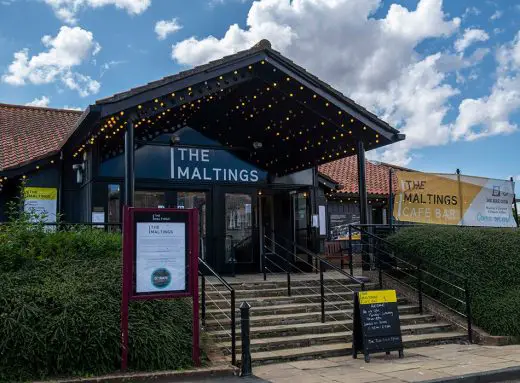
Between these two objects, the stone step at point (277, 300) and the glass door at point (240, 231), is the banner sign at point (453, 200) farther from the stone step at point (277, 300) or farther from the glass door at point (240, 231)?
the glass door at point (240, 231)

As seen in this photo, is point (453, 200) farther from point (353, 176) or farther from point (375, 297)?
point (353, 176)

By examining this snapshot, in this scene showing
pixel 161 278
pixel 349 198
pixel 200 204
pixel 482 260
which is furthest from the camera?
pixel 349 198

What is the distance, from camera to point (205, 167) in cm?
1362

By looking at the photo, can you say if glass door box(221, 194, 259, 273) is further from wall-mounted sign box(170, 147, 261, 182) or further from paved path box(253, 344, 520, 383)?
paved path box(253, 344, 520, 383)

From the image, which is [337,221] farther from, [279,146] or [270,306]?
[270,306]

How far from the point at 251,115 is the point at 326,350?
655 cm

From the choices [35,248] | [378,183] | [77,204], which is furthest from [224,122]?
[378,183]

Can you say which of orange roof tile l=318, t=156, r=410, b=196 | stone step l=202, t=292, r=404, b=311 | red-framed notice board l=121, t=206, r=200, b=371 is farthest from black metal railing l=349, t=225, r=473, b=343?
orange roof tile l=318, t=156, r=410, b=196

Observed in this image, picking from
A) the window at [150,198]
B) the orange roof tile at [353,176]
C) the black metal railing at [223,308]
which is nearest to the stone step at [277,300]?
the black metal railing at [223,308]

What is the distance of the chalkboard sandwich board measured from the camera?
8.24 m

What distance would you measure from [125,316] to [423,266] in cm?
675

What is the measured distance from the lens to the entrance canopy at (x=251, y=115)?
10445mm

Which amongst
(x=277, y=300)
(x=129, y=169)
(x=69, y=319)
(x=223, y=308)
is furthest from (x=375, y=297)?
(x=129, y=169)

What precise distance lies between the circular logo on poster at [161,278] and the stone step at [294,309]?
205 cm
